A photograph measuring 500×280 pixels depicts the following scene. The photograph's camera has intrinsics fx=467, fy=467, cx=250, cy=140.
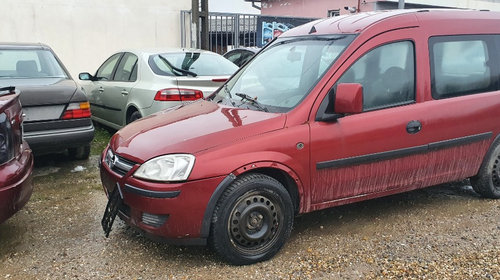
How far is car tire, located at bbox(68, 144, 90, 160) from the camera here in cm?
596

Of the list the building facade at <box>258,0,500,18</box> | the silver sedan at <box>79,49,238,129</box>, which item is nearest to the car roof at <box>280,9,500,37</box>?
the silver sedan at <box>79,49,238,129</box>

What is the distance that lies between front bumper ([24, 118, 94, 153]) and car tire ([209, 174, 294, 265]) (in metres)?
2.66

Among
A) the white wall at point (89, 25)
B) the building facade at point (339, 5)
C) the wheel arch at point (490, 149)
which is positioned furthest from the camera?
the building facade at point (339, 5)

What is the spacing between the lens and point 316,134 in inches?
135

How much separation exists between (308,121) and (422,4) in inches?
804

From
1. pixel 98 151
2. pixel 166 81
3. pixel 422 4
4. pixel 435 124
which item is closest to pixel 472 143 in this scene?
pixel 435 124

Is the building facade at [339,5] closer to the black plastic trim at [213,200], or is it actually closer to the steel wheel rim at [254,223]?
the steel wheel rim at [254,223]

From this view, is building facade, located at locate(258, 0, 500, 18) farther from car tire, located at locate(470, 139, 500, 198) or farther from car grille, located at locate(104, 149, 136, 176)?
car grille, located at locate(104, 149, 136, 176)

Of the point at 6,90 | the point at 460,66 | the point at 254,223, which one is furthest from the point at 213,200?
the point at 460,66

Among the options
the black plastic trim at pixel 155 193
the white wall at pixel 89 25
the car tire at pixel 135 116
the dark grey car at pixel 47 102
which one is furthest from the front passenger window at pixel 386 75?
the white wall at pixel 89 25

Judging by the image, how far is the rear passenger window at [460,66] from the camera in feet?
13.2

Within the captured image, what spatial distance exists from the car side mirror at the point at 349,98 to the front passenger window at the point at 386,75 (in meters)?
0.24

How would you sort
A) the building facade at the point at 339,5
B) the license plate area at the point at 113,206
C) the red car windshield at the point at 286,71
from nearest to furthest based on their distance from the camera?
the license plate area at the point at 113,206, the red car windshield at the point at 286,71, the building facade at the point at 339,5

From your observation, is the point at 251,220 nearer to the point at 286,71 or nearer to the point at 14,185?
the point at 286,71
